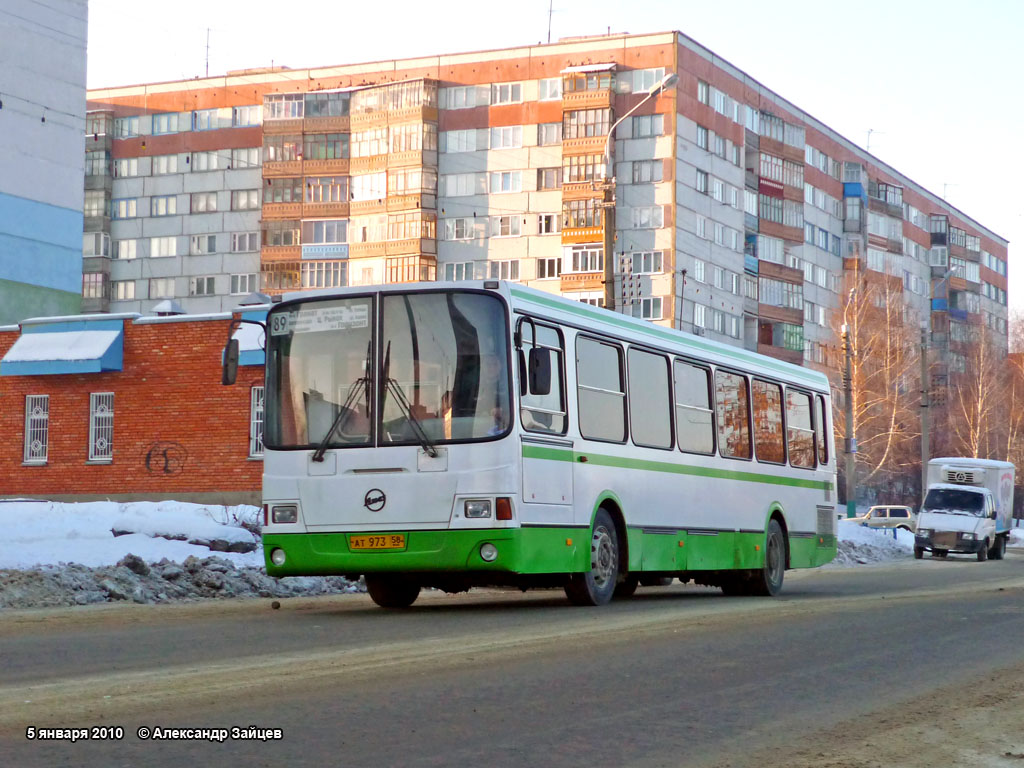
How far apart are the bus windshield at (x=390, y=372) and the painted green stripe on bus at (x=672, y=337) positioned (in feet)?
2.15

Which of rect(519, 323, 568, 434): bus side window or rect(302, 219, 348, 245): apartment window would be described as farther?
rect(302, 219, 348, 245): apartment window

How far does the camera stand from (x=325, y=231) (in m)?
90.9

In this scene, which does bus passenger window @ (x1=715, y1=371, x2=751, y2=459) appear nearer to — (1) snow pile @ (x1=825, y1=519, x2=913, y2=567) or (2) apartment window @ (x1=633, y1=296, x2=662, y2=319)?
(1) snow pile @ (x1=825, y1=519, x2=913, y2=567)

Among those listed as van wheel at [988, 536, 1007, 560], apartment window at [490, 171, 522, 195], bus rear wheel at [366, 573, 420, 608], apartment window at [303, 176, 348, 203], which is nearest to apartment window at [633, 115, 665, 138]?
apartment window at [490, 171, 522, 195]

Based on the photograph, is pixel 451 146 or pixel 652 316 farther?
pixel 451 146

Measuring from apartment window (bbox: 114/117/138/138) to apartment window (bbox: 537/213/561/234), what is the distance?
2769cm

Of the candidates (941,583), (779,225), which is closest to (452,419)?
(941,583)

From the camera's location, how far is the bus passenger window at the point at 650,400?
16.9 m

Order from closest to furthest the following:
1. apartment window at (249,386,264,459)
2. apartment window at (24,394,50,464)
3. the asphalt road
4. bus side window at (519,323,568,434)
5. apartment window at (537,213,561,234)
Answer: the asphalt road < bus side window at (519,323,568,434) < apartment window at (249,386,264,459) < apartment window at (24,394,50,464) < apartment window at (537,213,561,234)

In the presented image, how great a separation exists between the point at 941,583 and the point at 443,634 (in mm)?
14839

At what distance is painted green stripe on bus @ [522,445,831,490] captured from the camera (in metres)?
14.8

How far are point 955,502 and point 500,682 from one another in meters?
40.2

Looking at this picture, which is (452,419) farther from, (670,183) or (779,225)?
(779,225)

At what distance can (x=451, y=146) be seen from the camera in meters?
89.0
